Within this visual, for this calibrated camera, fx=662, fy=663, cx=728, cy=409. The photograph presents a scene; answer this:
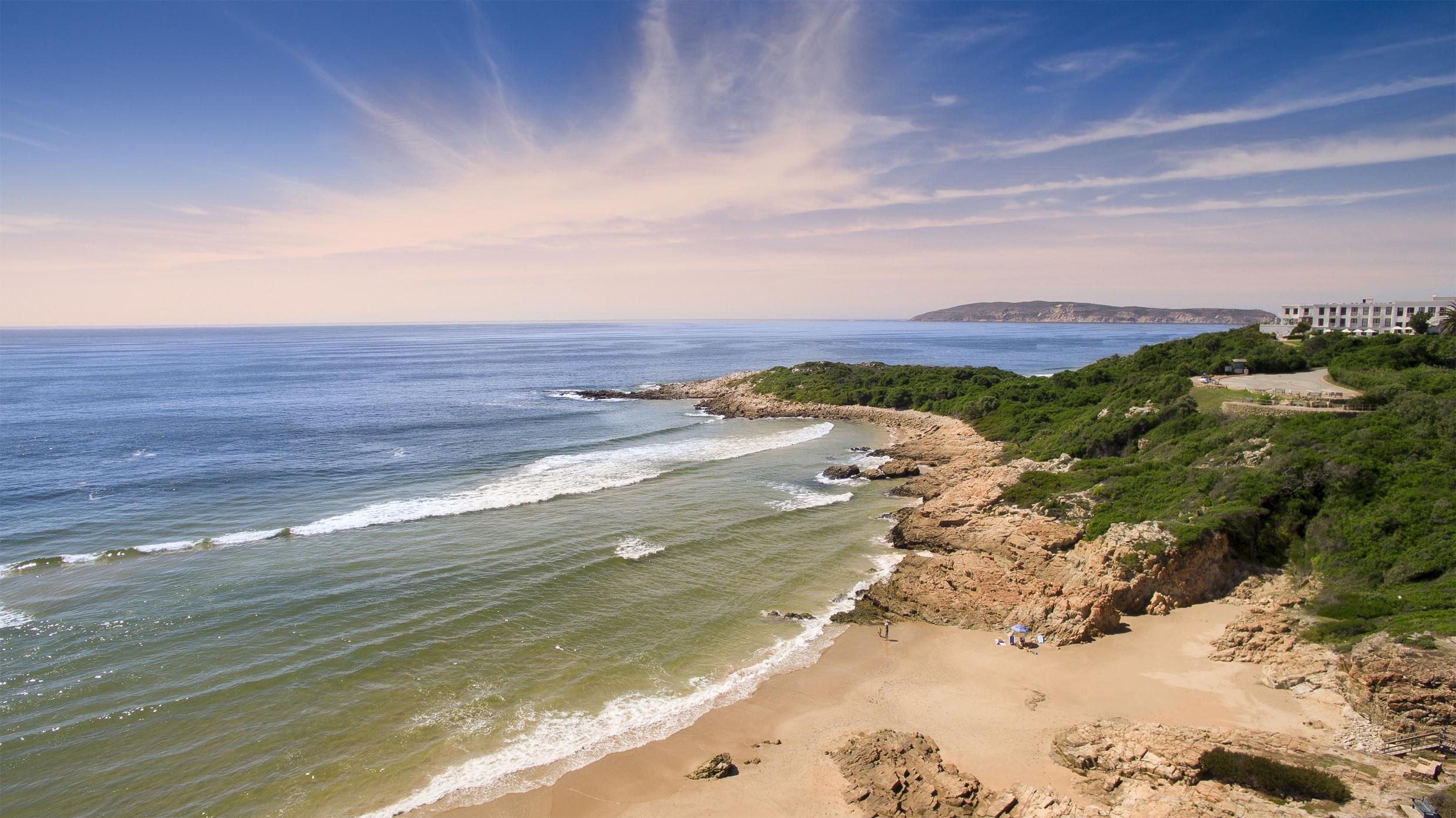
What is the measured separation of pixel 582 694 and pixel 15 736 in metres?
12.1

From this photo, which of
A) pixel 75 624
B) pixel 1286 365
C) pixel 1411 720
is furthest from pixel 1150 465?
pixel 75 624

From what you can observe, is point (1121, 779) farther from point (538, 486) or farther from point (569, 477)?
point (569, 477)

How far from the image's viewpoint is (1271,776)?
11.0 metres

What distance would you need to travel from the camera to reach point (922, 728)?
14.5 meters

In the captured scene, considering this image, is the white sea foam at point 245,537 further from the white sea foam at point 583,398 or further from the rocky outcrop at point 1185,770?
the white sea foam at point 583,398

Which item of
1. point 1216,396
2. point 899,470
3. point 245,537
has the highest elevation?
point 1216,396

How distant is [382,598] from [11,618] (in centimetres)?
1038

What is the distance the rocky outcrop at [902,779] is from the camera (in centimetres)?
1166

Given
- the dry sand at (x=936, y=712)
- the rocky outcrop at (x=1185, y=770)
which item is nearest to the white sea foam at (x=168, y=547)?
the dry sand at (x=936, y=712)

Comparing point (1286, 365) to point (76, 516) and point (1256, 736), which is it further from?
point (76, 516)

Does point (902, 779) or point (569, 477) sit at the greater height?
point (569, 477)

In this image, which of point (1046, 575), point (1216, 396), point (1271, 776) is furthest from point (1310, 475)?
point (1271, 776)

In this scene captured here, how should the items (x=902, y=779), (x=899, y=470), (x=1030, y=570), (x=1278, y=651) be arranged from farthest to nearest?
(x=899, y=470) → (x=1030, y=570) → (x=1278, y=651) → (x=902, y=779)

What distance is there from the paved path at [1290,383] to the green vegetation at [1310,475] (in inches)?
27.5
